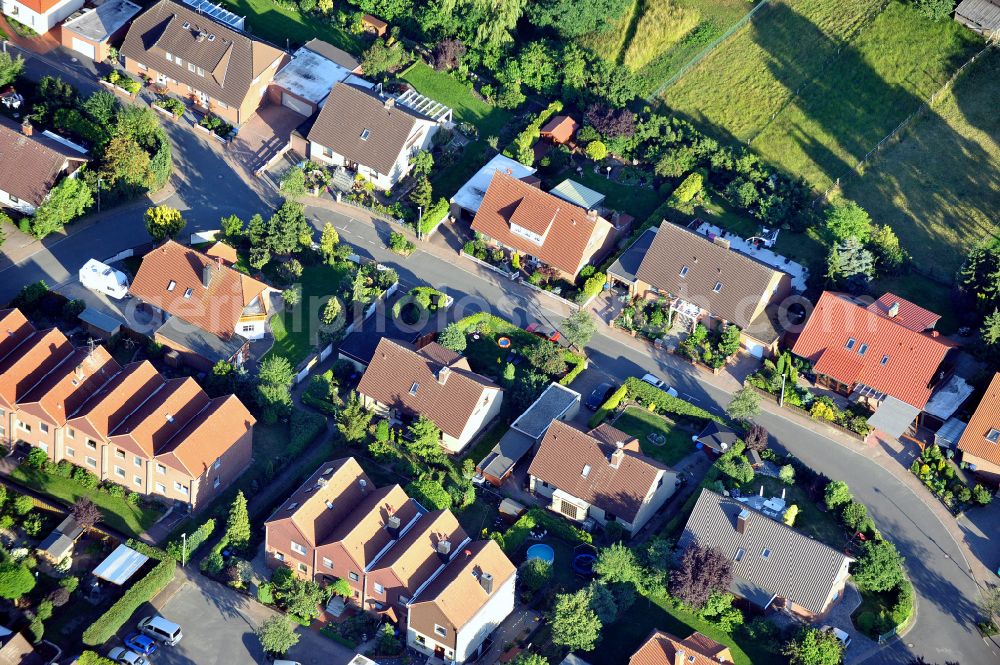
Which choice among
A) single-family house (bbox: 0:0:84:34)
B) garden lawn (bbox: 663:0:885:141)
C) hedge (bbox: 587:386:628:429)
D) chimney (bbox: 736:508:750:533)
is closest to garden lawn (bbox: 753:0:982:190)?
garden lawn (bbox: 663:0:885:141)

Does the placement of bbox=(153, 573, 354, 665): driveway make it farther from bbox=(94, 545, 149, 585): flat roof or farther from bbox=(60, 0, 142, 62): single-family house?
bbox=(60, 0, 142, 62): single-family house

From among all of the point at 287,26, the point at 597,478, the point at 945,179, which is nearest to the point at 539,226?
the point at 597,478

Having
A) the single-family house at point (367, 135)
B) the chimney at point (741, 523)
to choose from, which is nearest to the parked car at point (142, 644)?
the chimney at point (741, 523)

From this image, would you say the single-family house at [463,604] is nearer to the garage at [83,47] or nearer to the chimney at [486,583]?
the chimney at [486,583]

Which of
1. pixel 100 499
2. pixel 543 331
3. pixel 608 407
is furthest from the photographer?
pixel 543 331

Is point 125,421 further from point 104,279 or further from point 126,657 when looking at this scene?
point 126,657

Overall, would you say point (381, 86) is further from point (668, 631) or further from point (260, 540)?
point (668, 631)
